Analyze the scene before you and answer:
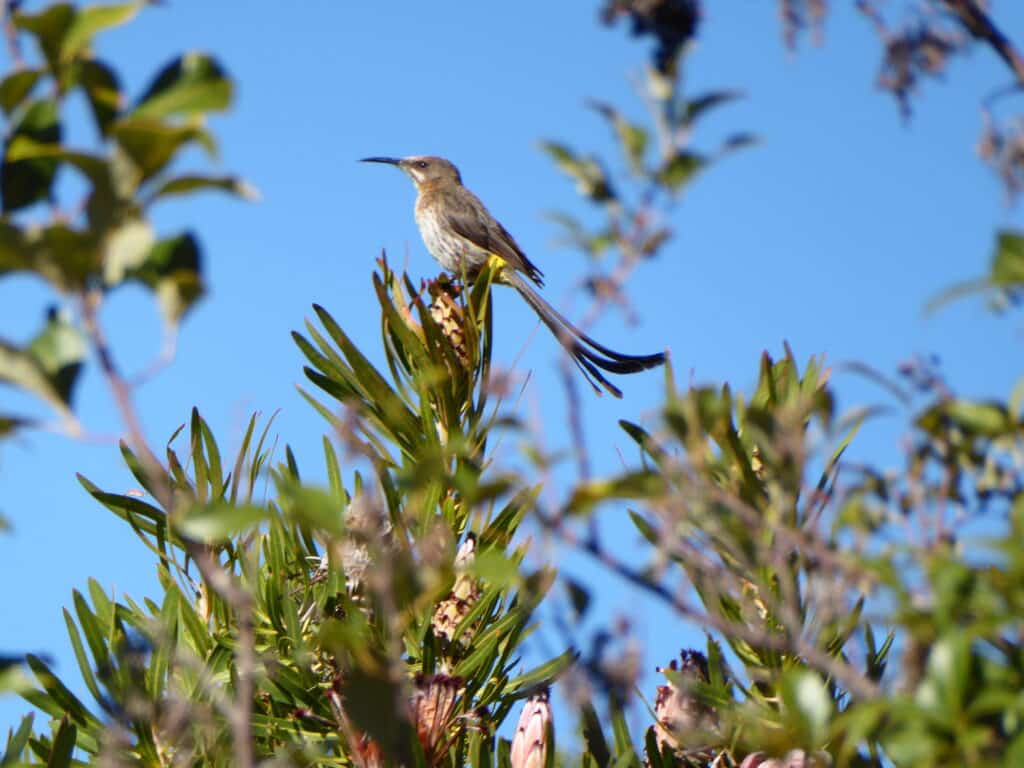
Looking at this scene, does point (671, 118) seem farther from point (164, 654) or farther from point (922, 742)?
point (164, 654)

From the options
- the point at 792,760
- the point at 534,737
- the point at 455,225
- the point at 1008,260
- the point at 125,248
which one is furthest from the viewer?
the point at 455,225

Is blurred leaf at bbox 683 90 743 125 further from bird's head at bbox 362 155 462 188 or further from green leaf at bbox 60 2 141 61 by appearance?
bird's head at bbox 362 155 462 188

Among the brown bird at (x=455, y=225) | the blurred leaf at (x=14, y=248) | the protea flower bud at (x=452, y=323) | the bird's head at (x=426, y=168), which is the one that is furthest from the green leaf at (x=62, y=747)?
the bird's head at (x=426, y=168)

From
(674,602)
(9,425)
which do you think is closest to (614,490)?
(674,602)

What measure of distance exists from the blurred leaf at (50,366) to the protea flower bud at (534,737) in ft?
3.83

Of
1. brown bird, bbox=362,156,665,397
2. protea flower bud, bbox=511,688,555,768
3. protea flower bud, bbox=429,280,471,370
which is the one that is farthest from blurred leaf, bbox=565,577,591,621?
brown bird, bbox=362,156,665,397

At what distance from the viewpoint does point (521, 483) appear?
119cm

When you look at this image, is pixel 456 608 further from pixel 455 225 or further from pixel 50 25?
pixel 455 225

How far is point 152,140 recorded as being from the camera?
1.02 meters

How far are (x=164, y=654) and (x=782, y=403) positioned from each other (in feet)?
3.85

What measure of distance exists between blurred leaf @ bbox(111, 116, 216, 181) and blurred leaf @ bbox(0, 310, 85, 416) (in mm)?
152

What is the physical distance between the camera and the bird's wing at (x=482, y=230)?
8758 millimetres

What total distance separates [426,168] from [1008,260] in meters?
8.97

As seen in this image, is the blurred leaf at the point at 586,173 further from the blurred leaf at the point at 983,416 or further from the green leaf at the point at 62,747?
the green leaf at the point at 62,747
